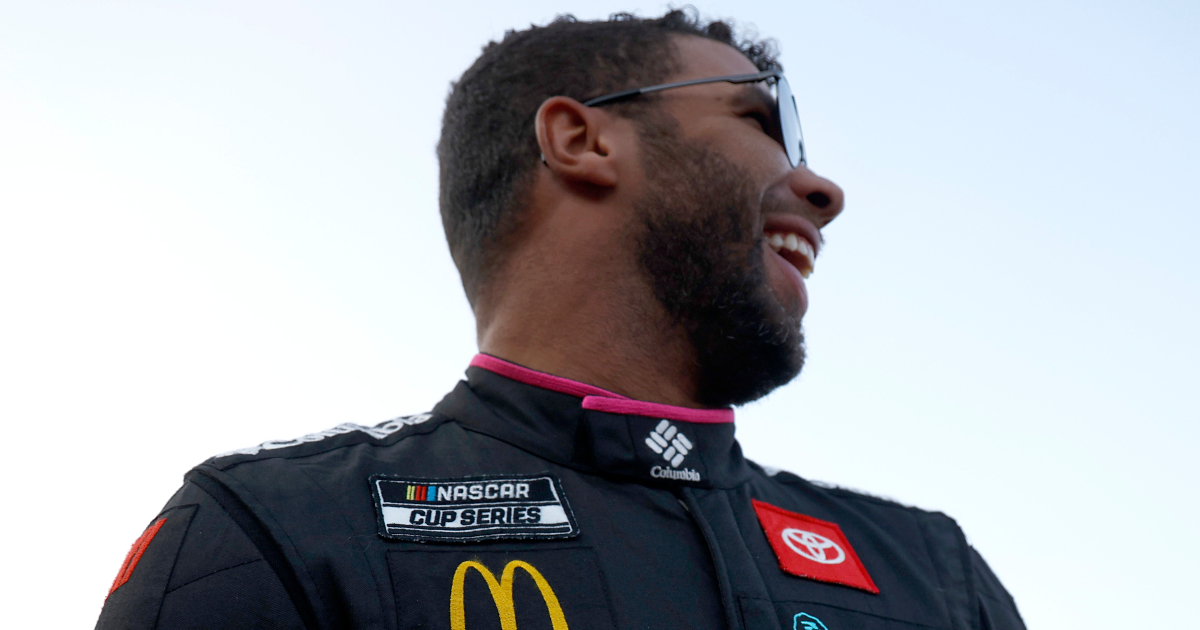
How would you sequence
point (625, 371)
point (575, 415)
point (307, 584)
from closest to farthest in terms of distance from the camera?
1. point (307, 584)
2. point (575, 415)
3. point (625, 371)

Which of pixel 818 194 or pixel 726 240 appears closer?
pixel 726 240

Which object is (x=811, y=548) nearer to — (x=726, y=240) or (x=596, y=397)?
(x=596, y=397)

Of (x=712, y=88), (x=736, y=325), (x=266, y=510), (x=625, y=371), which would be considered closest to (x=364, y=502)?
(x=266, y=510)

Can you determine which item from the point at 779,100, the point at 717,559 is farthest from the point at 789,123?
the point at 717,559

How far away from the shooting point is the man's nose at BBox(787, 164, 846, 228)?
305 cm

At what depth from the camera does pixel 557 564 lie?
2086mm

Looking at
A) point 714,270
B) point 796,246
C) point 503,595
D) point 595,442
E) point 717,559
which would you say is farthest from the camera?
point 796,246

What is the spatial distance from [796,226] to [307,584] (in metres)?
1.79

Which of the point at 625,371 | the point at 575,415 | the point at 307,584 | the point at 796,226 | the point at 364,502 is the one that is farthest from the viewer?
the point at 796,226

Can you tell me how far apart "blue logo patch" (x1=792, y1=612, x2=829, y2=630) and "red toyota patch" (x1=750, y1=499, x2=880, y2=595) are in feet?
0.46

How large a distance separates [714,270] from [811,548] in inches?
31.1

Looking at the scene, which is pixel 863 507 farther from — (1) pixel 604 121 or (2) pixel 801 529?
(1) pixel 604 121

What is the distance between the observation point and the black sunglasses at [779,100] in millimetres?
3104

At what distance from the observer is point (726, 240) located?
281 centimetres
